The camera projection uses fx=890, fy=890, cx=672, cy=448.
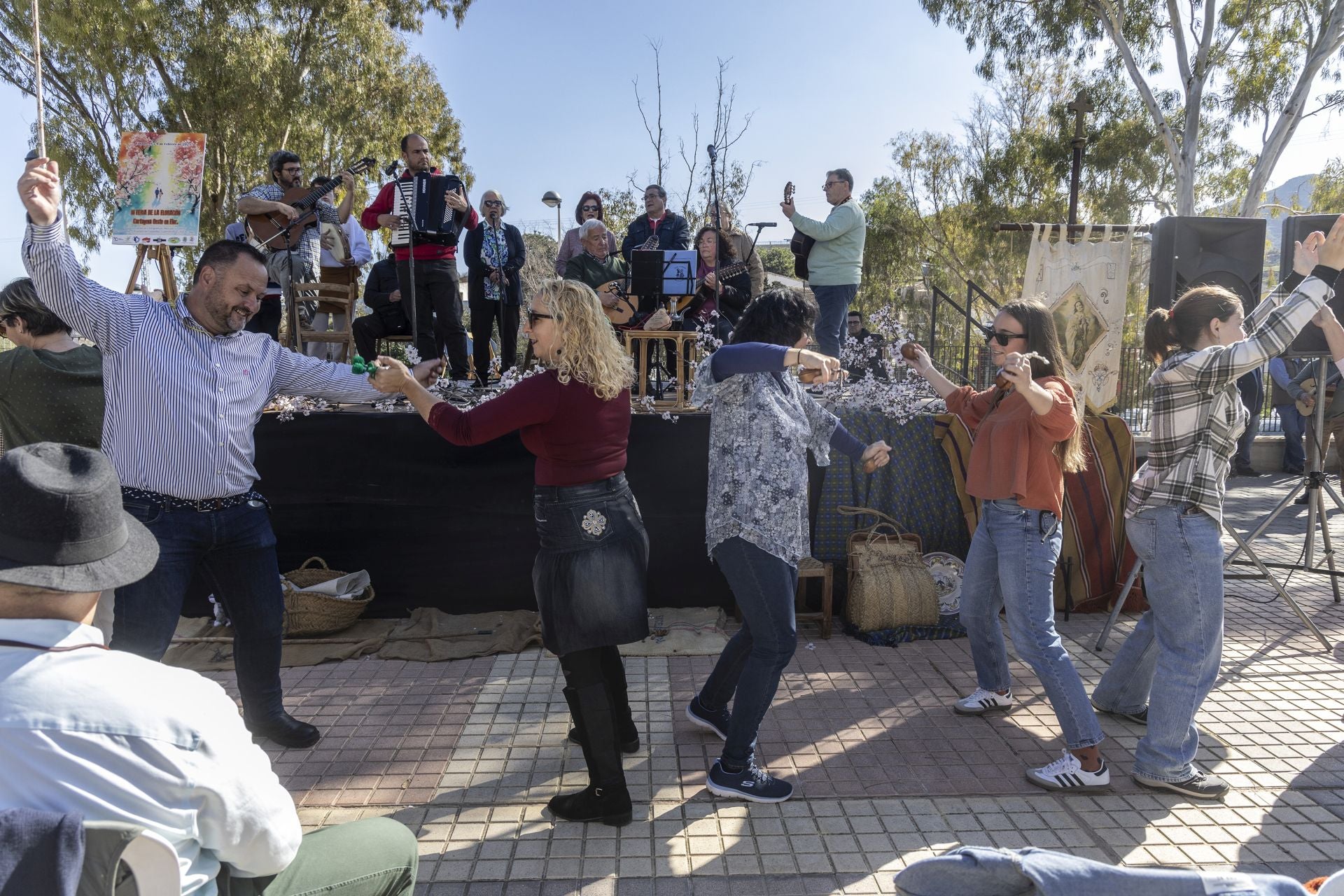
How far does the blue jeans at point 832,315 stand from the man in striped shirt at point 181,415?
503cm

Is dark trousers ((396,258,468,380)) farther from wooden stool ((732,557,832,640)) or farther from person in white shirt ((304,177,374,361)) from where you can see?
wooden stool ((732,557,832,640))

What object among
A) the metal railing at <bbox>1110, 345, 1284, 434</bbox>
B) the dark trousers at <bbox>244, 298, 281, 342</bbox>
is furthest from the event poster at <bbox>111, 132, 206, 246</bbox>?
the metal railing at <bbox>1110, 345, 1284, 434</bbox>

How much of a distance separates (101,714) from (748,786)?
256cm

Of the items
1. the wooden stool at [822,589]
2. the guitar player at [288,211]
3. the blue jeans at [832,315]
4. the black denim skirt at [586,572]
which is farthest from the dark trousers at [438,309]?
the black denim skirt at [586,572]

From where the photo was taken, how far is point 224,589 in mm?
3725

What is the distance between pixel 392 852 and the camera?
6.80 feet

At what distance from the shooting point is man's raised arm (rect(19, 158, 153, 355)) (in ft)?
9.91

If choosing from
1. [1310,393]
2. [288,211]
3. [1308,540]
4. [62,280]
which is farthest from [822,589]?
[1310,393]

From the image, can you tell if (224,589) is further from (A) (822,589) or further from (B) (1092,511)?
(B) (1092,511)

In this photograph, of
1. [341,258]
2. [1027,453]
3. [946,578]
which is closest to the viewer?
[1027,453]

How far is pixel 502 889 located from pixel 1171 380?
10.4ft

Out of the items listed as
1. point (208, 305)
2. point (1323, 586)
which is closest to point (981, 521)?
point (208, 305)

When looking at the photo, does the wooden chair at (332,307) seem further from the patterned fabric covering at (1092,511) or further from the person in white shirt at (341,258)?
the patterned fabric covering at (1092,511)

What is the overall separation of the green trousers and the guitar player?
6803mm
